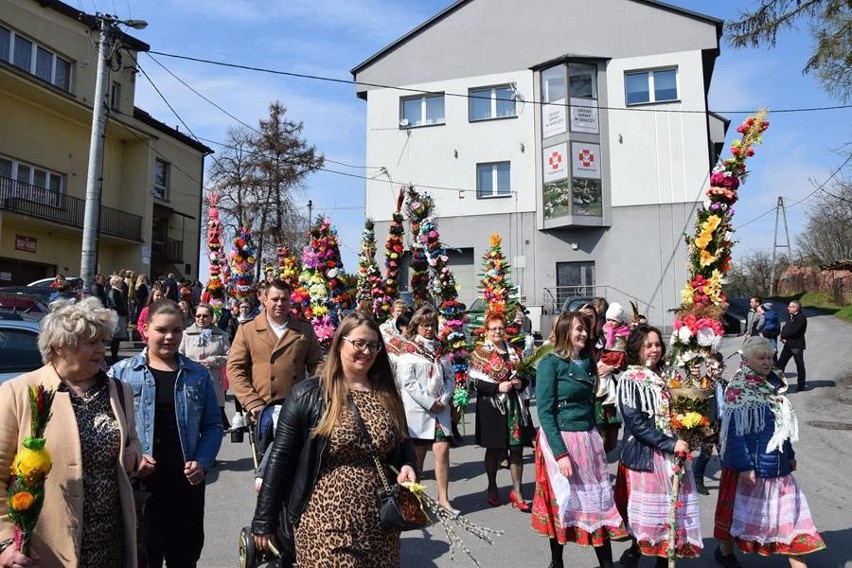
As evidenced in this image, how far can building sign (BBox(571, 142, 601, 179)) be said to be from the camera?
80.4ft

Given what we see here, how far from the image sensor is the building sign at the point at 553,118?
24.8 m

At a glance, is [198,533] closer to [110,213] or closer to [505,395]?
[505,395]

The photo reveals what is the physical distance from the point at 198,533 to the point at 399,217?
782 centimetres

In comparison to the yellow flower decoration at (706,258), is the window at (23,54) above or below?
above

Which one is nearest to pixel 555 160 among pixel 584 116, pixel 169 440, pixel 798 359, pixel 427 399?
pixel 584 116

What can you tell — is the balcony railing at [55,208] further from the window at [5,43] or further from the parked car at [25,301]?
the parked car at [25,301]

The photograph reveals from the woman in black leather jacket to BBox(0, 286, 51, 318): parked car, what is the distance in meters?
12.0

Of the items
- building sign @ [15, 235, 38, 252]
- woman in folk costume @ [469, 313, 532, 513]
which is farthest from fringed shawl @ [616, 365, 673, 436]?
building sign @ [15, 235, 38, 252]

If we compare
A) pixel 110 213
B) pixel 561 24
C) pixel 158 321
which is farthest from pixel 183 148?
pixel 158 321

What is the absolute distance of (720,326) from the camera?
4.54m

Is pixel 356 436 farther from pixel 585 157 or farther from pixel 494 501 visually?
pixel 585 157

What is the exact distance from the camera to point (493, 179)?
2617 centimetres

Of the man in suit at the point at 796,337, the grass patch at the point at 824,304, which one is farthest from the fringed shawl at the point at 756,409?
the grass patch at the point at 824,304

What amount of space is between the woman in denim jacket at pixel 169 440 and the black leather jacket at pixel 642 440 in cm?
293
